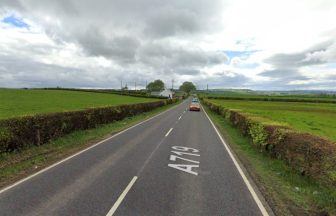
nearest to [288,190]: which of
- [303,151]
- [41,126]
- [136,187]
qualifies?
[303,151]

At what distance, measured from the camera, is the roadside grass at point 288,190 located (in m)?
6.14

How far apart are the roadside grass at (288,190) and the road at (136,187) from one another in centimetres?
47

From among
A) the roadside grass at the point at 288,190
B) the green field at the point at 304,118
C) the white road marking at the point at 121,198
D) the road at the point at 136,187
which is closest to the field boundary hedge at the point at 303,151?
the roadside grass at the point at 288,190

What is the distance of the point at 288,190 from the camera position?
738 centimetres

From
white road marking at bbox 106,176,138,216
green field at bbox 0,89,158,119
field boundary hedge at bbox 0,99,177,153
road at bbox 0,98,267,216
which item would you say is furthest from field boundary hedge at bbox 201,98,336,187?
green field at bbox 0,89,158,119

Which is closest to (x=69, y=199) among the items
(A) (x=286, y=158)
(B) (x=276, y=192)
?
(B) (x=276, y=192)

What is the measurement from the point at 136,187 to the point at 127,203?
1.09m

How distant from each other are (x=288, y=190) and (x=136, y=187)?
409cm

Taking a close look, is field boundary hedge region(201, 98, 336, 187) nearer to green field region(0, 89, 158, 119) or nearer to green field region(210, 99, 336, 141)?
green field region(210, 99, 336, 141)

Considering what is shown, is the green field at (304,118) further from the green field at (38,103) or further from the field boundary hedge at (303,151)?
the green field at (38,103)

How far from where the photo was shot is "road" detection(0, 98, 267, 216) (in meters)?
5.77

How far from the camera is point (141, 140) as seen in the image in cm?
1487

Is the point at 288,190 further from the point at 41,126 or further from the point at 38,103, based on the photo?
the point at 38,103

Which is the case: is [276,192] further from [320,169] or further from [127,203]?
[127,203]
